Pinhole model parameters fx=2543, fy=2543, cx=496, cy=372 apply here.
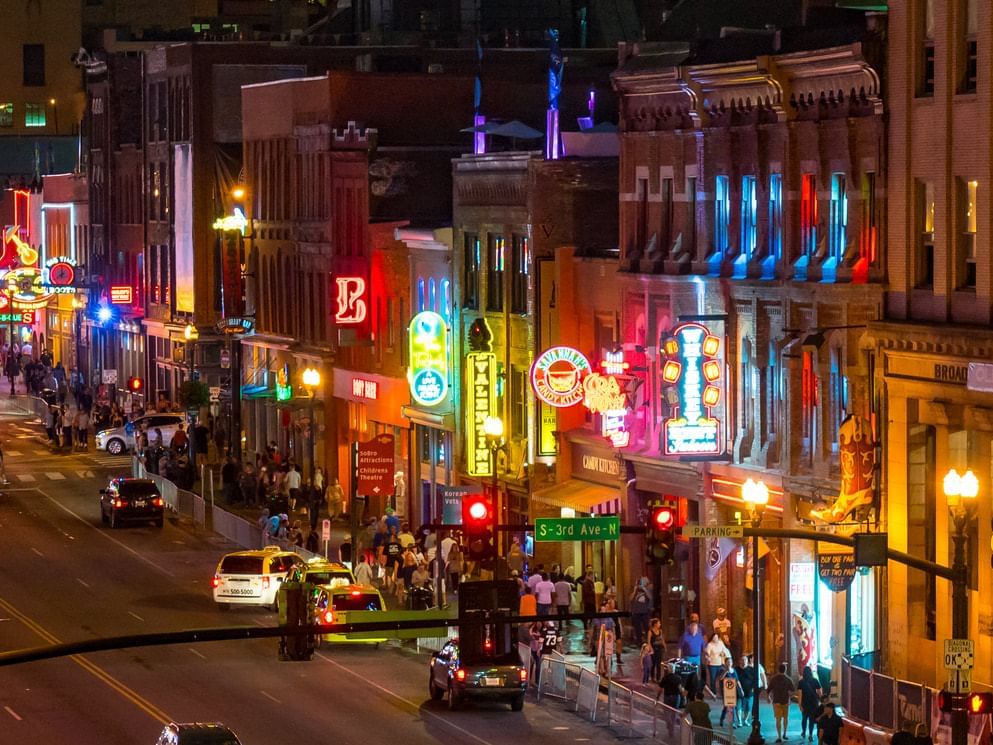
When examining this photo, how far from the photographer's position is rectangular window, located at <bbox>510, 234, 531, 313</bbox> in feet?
211

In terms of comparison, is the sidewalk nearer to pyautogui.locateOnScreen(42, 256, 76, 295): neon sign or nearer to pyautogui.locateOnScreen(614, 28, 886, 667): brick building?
pyautogui.locateOnScreen(614, 28, 886, 667): brick building

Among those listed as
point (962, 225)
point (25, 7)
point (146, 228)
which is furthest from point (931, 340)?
point (25, 7)

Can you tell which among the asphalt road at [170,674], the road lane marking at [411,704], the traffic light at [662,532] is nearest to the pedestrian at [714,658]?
the asphalt road at [170,674]

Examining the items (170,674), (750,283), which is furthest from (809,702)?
(170,674)

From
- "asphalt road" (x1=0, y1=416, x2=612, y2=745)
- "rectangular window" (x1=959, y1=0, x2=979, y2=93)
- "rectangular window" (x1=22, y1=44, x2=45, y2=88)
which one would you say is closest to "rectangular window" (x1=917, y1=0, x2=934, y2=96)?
"rectangular window" (x1=959, y1=0, x2=979, y2=93)

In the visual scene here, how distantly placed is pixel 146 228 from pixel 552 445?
5400 cm

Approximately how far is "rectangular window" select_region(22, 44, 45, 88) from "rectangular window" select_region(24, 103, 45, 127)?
133cm

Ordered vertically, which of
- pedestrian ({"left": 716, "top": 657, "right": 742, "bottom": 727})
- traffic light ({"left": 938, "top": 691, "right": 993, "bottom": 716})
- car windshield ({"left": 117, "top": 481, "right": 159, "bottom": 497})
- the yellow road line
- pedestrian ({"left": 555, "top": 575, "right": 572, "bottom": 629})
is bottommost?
the yellow road line

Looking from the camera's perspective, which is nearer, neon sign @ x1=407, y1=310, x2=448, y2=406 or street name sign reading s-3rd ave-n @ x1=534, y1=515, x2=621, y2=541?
street name sign reading s-3rd ave-n @ x1=534, y1=515, x2=621, y2=541

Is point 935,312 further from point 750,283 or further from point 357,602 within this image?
point 357,602

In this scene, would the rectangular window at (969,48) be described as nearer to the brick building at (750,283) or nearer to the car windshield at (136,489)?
the brick building at (750,283)

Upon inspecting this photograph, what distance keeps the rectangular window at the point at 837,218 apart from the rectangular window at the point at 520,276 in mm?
15347

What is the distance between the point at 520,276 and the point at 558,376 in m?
6.45

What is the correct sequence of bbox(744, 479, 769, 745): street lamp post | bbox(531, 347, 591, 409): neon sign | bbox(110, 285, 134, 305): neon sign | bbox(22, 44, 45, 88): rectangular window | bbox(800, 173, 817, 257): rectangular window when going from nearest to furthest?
bbox(744, 479, 769, 745): street lamp post
bbox(800, 173, 817, 257): rectangular window
bbox(531, 347, 591, 409): neon sign
bbox(110, 285, 134, 305): neon sign
bbox(22, 44, 45, 88): rectangular window
